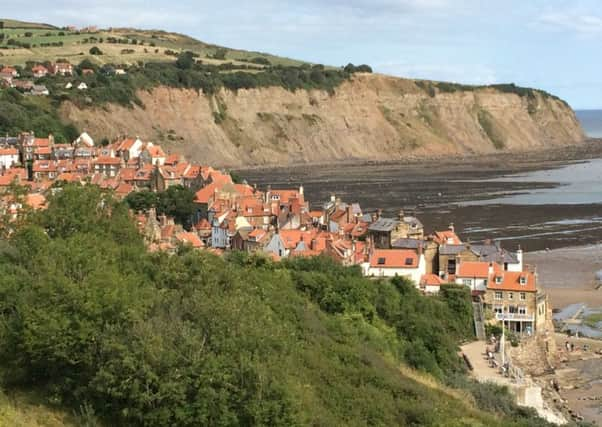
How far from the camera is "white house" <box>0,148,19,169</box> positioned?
73.2 m

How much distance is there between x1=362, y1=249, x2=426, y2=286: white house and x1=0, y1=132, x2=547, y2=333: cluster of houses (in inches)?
1.6

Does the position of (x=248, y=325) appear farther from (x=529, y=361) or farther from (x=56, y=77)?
(x=56, y=77)

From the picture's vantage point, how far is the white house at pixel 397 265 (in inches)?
1551

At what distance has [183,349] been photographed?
19781mm

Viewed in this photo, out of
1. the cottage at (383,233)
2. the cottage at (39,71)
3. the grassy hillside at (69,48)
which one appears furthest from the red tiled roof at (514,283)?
the grassy hillside at (69,48)

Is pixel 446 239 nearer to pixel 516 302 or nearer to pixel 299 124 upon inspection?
pixel 516 302

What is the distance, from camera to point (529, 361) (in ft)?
120

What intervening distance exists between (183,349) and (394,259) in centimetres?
2118

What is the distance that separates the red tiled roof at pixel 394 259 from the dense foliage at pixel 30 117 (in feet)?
208

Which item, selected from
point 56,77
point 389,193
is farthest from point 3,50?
point 389,193

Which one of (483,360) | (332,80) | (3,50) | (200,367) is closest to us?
(200,367)

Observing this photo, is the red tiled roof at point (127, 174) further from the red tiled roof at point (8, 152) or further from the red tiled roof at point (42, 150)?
the red tiled roof at point (42, 150)

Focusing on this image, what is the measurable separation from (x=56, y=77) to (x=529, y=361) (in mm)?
112969

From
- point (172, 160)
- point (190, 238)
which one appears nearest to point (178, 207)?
point (190, 238)
